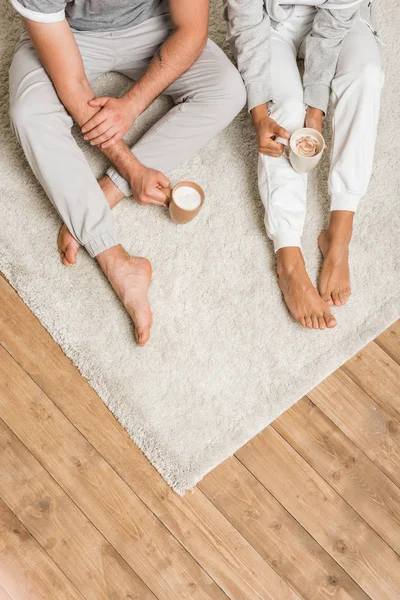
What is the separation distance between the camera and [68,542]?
1.51 metres

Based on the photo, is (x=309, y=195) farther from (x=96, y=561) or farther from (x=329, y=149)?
(x=96, y=561)

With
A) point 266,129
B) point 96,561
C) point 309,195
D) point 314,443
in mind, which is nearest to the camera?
point 96,561

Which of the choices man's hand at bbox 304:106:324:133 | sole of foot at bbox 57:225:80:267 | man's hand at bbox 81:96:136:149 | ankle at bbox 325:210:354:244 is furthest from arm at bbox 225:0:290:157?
sole of foot at bbox 57:225:80:267

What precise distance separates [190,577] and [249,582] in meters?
0.13

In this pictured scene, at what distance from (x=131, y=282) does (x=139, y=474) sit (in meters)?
0.46

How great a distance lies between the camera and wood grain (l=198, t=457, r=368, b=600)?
154 centimetres

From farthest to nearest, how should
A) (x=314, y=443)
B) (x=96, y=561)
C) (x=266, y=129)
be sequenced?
(x=266, y=129) → (x=314, y=443) → (x=96, y=561)

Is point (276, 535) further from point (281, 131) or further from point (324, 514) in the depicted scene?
point (281, 131)

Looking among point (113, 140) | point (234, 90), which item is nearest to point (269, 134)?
point (234, 90)

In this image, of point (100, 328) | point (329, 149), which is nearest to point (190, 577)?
point (100, 328)

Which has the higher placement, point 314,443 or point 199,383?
point 199,383

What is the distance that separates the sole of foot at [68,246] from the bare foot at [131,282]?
6 cm

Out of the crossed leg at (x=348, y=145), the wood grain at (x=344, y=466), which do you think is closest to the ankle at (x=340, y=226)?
the crossed leg at (x=348, y=145)

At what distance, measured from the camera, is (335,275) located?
1.79 metres
